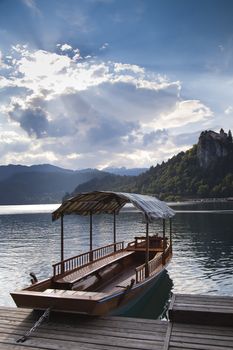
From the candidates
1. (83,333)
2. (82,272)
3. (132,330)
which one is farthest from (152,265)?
(83,333)

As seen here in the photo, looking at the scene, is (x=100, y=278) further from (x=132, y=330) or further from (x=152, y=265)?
(x=132, y=330)

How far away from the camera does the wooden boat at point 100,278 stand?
11125 mm

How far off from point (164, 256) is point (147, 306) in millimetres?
4343

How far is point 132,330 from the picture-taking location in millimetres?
9797

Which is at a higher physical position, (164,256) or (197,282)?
(164,256)

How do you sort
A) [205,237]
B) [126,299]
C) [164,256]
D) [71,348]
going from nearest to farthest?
[71,348] < [126,299] < [164,256] < [205,237]

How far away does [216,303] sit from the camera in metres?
10.9

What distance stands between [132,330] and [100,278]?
9.06 metres

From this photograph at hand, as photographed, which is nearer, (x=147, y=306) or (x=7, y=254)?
(x=147, y=306)

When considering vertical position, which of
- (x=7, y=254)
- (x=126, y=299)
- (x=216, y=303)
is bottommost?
(x=7, y=254)

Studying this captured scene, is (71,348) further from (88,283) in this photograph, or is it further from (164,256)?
(164,256)

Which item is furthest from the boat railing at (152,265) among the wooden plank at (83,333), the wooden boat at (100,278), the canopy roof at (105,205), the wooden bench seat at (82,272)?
the wooden plank at (83,333)

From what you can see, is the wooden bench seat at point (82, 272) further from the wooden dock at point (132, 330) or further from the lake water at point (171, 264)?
the wooden dock at point (132, 330)

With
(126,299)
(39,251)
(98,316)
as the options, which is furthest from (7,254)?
(98,316)
